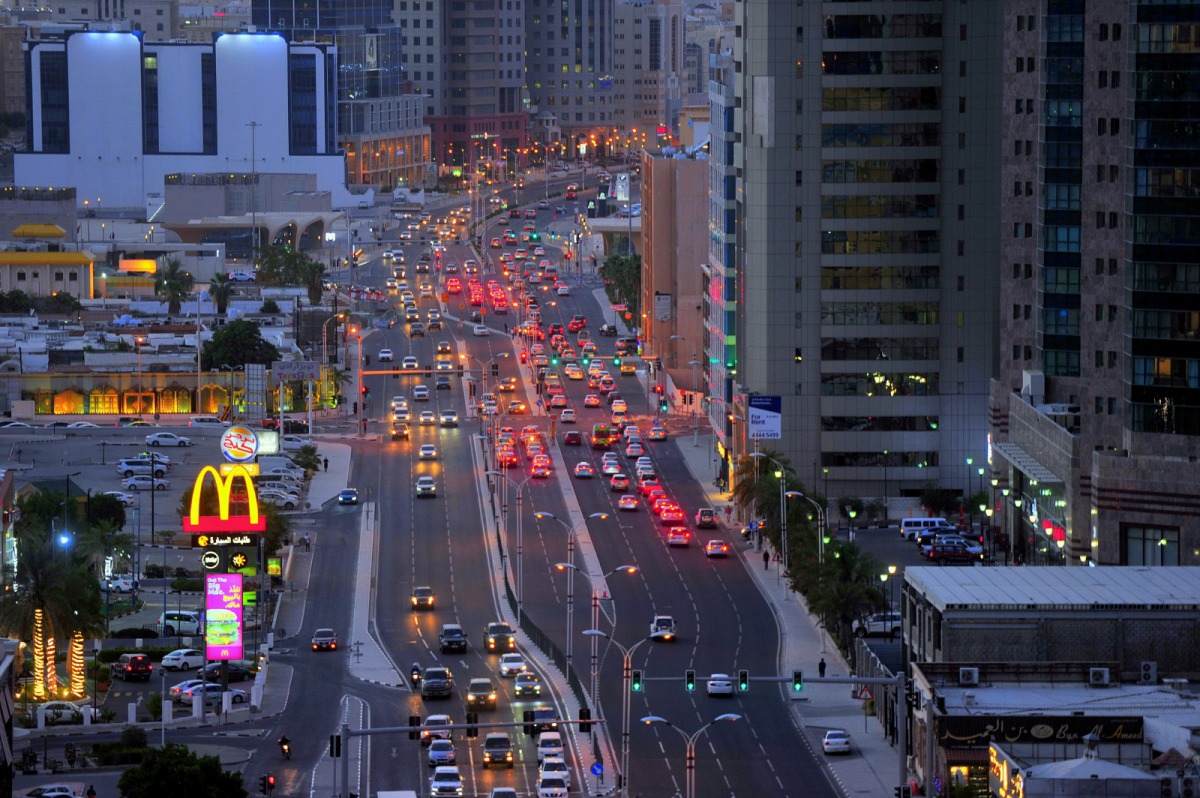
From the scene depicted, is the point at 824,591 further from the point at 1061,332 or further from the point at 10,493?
the point at 10,493

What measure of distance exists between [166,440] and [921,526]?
53251 millimetres

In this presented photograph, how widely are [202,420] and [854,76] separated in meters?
56.3

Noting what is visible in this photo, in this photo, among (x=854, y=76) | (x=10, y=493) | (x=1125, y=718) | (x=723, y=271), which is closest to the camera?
(x=1125, y=718)

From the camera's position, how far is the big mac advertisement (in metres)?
113

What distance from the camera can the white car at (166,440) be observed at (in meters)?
178

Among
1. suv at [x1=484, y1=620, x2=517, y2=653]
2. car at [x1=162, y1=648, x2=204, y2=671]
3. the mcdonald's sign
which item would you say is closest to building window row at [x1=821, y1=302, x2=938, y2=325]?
suv at [x1=484, y1=620, x2=517, y2=653]

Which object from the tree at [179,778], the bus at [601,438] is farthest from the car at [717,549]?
the tree at [179,778]

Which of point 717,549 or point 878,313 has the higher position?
point 878,313

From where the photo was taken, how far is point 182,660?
122 m

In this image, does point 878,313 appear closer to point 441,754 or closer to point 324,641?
point 324,641

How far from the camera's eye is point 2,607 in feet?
379

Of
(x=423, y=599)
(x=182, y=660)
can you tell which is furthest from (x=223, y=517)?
(x=423, y=599)

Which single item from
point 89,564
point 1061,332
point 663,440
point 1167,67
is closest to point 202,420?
point 663,440

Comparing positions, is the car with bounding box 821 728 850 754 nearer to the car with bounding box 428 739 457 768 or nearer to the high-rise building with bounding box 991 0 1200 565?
the car with bounding box 428 739 457 768
